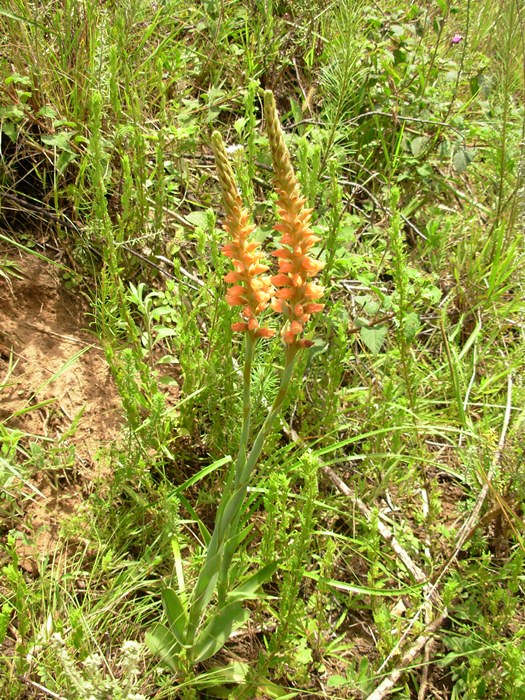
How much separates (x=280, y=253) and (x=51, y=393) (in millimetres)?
1355

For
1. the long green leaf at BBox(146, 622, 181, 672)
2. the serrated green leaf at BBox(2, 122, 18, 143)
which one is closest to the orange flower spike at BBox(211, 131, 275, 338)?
the long green leaf at BBox(146, 622, 181, 672)

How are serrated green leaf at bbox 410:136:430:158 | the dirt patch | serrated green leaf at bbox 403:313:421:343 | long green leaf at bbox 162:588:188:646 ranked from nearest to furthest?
long green leaf at bbox 162:588:188:646, the dirt patch, serrated green leaf at bbox 403:313:421:343, serrated green leaf at bbox 410:136:430:158

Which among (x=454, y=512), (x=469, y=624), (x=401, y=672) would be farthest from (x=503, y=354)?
(x=401, y=672)

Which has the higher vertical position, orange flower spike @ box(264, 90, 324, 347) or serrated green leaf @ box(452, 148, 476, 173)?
orange flower spike @ box(264, 90, 324, 347)

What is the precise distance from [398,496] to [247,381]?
3.92ft

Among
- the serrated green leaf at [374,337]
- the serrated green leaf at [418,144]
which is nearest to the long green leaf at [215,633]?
the serrated green leaf at [374,337]

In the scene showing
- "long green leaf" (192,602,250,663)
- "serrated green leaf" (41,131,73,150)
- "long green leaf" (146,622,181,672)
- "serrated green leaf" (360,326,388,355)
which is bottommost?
"long green leaf" (146,622,181,672)

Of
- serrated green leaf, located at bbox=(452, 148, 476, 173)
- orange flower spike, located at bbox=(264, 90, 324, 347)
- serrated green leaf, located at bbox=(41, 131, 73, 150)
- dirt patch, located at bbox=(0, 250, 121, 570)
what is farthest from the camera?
serrated green leaf, located at bbox=(452, 148, 476, 173)

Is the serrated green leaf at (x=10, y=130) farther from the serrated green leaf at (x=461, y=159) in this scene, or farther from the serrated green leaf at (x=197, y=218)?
the serrated green leaf at (x=461, y=159)

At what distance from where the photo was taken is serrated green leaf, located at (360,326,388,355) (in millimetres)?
2166

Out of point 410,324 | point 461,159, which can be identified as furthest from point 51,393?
point 461,159

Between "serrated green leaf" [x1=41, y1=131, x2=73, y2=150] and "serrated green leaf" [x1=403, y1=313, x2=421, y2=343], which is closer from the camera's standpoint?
"serrated green leaf" [x1=403, y1=313, x2=421, y2=343]

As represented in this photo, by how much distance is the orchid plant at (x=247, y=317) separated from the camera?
1.13 m

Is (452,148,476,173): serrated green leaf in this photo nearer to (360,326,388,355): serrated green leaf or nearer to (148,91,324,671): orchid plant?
(360,326,388,355): serrated green leaf
